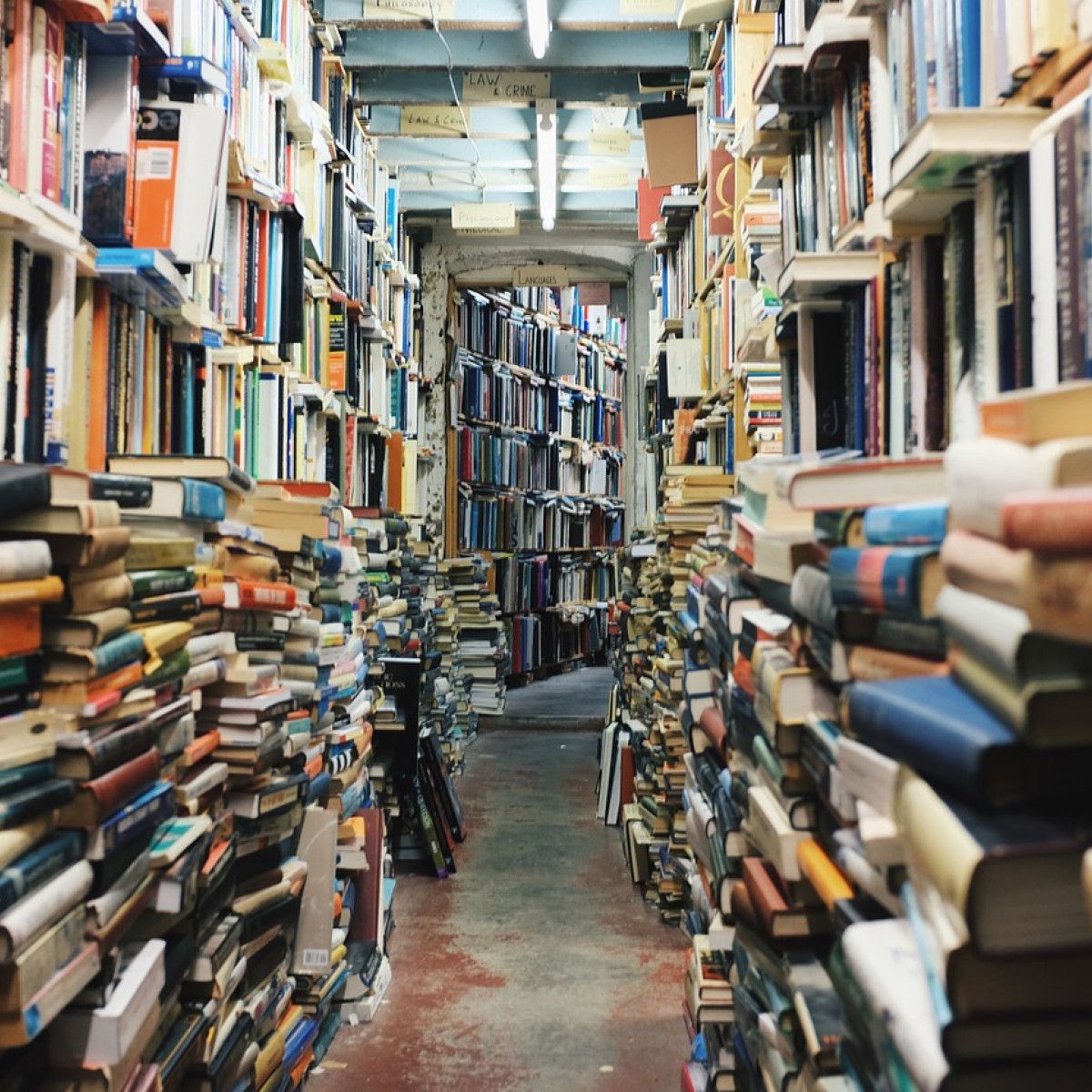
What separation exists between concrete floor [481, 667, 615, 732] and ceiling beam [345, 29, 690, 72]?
15.1ft

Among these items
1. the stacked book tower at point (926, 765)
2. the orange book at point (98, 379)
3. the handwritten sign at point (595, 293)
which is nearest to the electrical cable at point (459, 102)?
the handwritten sign at point (595, 293)

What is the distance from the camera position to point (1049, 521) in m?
0.61

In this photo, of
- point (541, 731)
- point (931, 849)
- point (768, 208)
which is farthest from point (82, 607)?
point (541, 731)

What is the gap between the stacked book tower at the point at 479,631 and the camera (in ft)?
27.3

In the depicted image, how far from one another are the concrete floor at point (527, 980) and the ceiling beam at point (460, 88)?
3481 mm

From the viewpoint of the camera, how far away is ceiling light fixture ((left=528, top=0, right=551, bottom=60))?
4.53 meters

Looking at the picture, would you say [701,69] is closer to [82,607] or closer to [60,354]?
[60,354]

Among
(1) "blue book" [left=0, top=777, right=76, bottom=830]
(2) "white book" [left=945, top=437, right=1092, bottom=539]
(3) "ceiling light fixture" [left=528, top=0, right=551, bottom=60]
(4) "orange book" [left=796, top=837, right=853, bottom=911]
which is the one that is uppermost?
(3) "ceiling light fixture" [left=528, top=0, right=551, bottom=60]

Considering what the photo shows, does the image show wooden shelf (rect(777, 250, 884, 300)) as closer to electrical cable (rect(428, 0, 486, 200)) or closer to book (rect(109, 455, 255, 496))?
book (rect(109, 455, 255, 496))

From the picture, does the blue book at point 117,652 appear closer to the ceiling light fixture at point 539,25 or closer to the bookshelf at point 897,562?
the bookshelf at point 897,562

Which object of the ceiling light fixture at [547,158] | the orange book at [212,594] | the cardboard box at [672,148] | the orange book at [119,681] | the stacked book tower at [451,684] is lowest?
the stacked book tower at [451,684]

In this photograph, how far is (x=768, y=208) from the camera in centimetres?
326

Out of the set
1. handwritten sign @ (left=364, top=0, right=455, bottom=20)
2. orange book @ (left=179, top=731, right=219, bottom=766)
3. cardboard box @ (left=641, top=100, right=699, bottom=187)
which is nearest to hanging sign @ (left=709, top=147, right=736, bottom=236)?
cardboard box @ (left=641, top=100, right=699, bottom=187)

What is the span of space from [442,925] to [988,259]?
3539mm
